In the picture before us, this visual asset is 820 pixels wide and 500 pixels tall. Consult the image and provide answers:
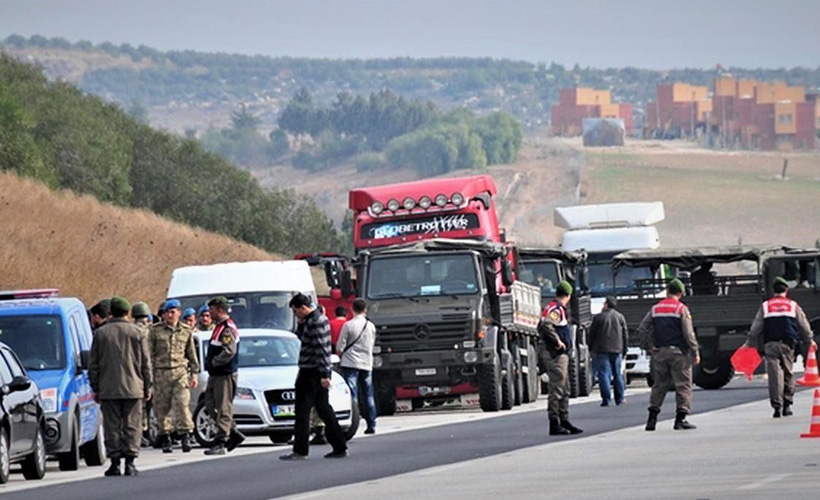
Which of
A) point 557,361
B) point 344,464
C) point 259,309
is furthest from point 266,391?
point 259,309

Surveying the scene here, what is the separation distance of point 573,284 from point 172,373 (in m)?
18.5

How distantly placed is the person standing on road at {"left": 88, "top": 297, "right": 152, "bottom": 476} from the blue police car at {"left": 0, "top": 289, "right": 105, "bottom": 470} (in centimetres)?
110

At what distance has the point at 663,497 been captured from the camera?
16.5 meters

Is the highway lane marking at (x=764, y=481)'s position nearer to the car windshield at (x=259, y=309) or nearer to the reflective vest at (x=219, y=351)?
the reflective vest at (x=219, y=351)

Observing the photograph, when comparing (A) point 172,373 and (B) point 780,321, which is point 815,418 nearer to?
(B) point 780,321

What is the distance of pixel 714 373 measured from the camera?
140 ft

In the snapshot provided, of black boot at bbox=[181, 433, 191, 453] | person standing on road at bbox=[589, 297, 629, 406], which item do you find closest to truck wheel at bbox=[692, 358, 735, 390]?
person standing on road at bbox=[589, 297, 629, 406]

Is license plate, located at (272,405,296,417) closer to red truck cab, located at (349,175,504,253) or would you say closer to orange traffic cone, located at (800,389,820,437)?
orange traffic cone, located at (800,389,820,437)

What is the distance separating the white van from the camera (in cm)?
3544

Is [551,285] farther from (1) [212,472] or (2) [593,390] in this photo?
(1) [212,472]

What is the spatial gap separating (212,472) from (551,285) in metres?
21.9

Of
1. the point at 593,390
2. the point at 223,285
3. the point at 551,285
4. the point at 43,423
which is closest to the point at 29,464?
the point at 43,423

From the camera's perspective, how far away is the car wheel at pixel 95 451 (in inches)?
1001

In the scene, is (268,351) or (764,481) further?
(268,351)
